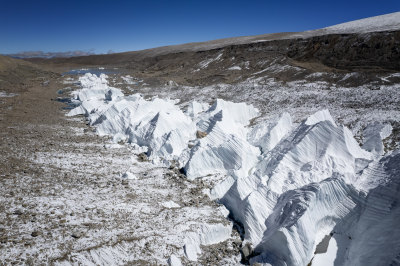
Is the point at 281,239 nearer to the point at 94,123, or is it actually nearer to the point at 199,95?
the point at 94,123

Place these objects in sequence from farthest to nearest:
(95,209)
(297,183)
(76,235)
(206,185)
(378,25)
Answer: (378,25)
(206,185)
(297,183)
(95,209)
(76,235)

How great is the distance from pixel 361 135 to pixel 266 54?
26.7 m

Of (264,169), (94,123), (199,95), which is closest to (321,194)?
(264,169)

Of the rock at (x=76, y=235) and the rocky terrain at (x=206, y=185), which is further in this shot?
the rock at (x=76, y=235)

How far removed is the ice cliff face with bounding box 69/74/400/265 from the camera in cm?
454

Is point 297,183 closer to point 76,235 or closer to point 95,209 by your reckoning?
point 95,209

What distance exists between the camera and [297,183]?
6.42 metres

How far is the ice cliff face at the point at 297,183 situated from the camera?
4.54m

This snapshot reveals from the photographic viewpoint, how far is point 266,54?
3397cm

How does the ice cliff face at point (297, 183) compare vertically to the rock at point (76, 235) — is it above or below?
above

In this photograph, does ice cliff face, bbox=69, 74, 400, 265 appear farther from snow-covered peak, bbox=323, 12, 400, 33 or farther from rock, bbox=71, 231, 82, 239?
snow-covered peak, bbox=323, 12, 400, 33

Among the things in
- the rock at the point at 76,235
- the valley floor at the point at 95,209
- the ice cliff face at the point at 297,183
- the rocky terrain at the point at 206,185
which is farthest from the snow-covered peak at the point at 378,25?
the rock at the point at 76,235

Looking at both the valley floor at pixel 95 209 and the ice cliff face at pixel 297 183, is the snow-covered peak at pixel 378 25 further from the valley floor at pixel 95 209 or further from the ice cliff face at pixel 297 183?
the valley floor at pixel 95 209

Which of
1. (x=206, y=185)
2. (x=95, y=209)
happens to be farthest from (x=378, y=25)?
(x=95, y=209)
